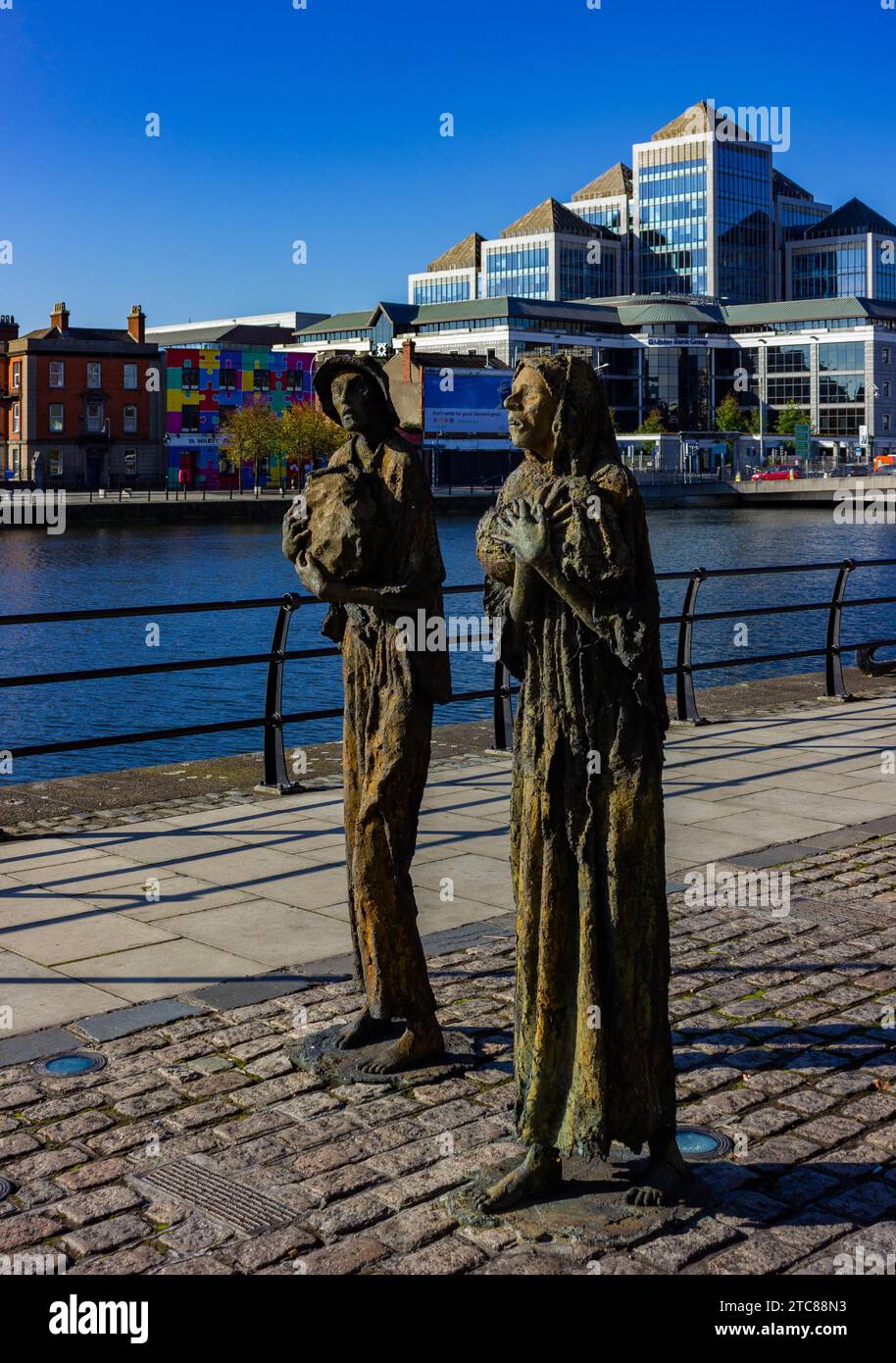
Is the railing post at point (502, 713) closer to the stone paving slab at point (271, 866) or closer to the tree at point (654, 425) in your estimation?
the stone paving slab at point (271, 866)

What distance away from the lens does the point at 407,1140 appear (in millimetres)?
4418

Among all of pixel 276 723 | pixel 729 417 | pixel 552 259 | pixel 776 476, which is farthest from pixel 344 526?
pixel 552 259

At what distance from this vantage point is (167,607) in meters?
8.11

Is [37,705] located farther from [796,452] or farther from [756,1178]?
[796,452]

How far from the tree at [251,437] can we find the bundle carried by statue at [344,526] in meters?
95.0

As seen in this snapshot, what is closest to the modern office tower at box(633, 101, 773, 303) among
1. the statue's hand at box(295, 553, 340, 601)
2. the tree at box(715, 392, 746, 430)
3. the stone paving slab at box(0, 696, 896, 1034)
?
the tree at box(715, 392, 746, 430)

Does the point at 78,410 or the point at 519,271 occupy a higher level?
the point at 519,271

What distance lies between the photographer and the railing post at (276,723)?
944 cm

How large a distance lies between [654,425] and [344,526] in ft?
403

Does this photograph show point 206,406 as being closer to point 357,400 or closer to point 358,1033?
point 357,400

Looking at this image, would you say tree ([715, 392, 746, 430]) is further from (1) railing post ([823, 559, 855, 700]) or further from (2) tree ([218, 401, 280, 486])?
(1) railing post ([823, 559, 855, 700])

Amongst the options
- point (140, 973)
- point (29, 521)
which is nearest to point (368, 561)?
point (140, 973)

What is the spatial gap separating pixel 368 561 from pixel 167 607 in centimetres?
345

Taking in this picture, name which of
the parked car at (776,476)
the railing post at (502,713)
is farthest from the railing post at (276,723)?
the parked car at (776,476)
